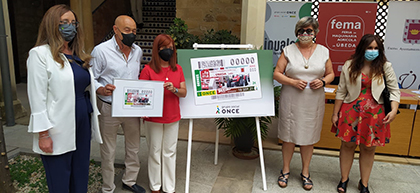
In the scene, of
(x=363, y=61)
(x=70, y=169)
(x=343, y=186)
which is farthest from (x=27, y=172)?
(x=363, y=61)

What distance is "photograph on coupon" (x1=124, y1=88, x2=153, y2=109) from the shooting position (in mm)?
2357

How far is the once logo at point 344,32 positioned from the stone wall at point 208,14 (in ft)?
10.4

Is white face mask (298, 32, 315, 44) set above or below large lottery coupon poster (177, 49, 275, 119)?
above

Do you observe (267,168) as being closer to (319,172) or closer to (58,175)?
(319,172)

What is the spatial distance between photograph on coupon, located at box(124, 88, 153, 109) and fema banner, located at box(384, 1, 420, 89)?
3679 mm

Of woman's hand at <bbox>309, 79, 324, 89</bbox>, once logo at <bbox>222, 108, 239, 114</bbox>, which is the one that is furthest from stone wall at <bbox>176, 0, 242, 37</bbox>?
woman's hand at <bbox>309, 79, 324, 89</bbox>

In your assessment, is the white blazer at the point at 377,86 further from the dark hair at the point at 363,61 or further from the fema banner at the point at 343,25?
the fema banner at the point at 343,25

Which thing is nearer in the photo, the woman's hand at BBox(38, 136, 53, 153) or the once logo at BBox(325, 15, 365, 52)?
the woman's hand at BBox(38, 136, 53, 153)

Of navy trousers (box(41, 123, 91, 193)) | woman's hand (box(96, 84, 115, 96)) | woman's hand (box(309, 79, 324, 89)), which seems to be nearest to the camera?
navy trousers (box(41, 123, 91, 193))

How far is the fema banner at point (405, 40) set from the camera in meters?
4.04

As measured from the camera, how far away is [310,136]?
2875 mm

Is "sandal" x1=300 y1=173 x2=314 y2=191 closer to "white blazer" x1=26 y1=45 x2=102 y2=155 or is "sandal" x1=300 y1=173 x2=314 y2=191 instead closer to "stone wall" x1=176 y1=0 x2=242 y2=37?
"white blazer" x1=26 y1=45 x2=102 y2=155

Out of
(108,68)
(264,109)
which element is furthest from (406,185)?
(108,68)

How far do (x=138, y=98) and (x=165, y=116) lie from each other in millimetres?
317
